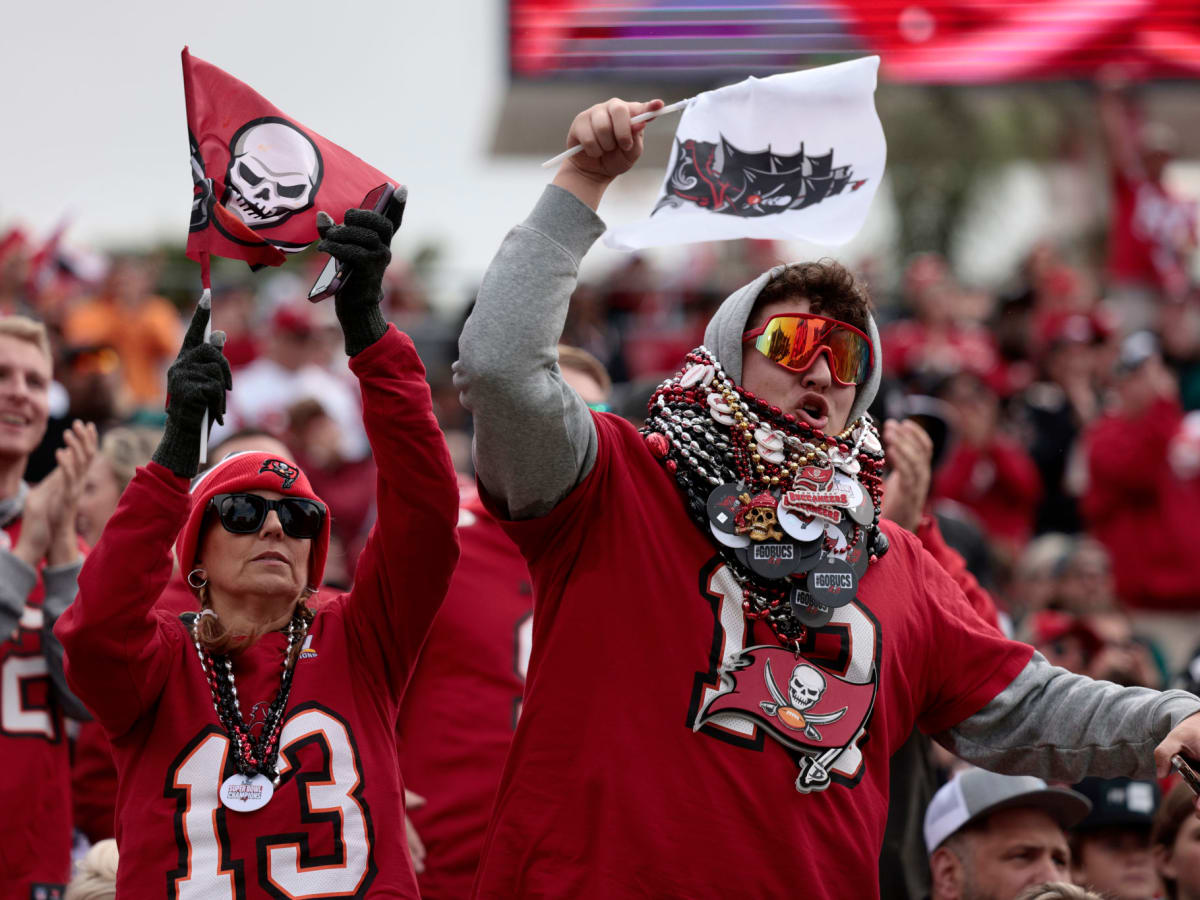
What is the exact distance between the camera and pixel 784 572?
3.05 m

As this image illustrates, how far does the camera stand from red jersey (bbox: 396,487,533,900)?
4.17m

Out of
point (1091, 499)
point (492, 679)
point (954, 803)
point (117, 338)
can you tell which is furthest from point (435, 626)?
point (117, 338)

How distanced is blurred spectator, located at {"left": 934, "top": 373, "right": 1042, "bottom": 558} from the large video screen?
702cm

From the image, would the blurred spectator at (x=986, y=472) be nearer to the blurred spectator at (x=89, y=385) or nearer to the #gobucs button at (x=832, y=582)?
the blurred spectator at (x=89, y=385)

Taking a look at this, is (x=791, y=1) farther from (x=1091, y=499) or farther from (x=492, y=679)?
(x=492, y=679)

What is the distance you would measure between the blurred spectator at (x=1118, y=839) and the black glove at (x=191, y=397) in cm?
307

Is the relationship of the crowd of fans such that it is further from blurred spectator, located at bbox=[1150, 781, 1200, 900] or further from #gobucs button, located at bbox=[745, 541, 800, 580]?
#gobucs button, located at bbox=[745, 541, 800, 580]

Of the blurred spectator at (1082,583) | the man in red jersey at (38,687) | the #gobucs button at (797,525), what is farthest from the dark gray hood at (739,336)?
the blurred spectator at (1082,583)

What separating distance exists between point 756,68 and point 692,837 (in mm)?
13524

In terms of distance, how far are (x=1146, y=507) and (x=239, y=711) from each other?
7.28m

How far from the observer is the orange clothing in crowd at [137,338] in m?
11.6

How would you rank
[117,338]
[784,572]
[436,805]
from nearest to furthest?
[784,572]
[436,805]
[117,338]

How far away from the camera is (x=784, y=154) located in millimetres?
3650

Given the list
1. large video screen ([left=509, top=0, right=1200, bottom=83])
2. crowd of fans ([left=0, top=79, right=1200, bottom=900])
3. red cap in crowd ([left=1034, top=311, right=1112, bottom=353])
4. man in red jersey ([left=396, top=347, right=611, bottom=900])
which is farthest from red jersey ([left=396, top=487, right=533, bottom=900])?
large video screen ([left=509, top=0, right=1200, bottom=83])
